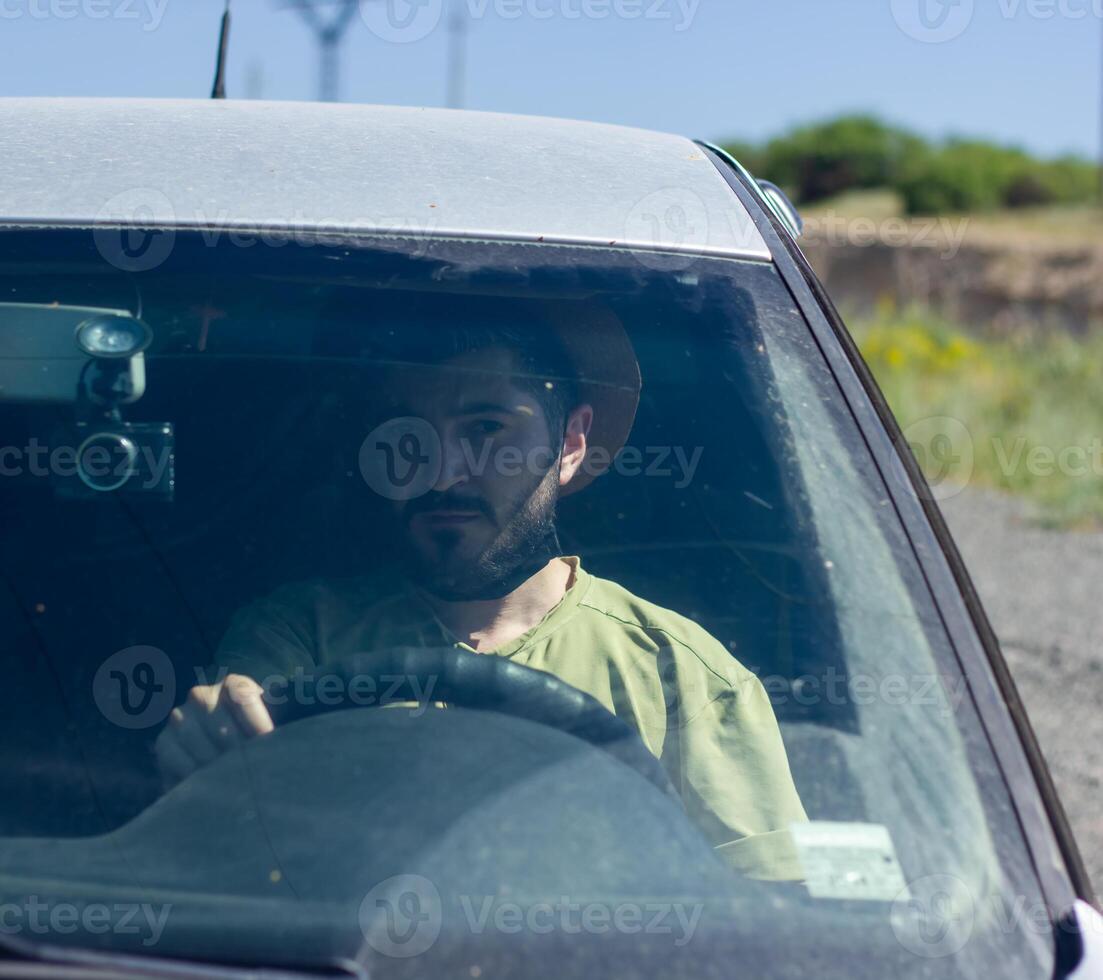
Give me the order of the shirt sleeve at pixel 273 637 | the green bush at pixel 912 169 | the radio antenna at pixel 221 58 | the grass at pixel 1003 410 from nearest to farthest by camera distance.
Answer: the shirt sleeve at pixel 273 637
the radio antenna at pixel 221 58
the grass at pixel 1003 410
the green bush at pixel 912 169

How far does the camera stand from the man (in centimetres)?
148

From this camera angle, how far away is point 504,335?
5.37 ft

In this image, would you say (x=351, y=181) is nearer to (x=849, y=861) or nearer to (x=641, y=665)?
(x=641, y=665)

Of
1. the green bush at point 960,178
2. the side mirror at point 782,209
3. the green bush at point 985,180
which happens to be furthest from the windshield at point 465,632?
the green bush at point 960,178

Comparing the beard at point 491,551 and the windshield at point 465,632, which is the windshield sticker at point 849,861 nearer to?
the windshield at point 465,632

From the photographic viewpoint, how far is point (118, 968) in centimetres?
103

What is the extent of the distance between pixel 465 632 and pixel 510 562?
0.11 m

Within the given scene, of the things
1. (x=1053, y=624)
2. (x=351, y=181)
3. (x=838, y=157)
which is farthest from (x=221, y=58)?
(x=838, y=157)

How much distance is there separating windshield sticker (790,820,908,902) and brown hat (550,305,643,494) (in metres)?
0.55

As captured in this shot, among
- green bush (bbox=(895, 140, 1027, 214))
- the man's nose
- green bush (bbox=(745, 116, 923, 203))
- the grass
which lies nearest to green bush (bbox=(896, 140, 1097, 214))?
green bush (bbox=(895, 140, 1027, 214))

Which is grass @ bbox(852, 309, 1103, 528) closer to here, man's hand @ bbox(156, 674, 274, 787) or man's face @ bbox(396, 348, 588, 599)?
man's face @ bbox(396, 348, 588, 599)

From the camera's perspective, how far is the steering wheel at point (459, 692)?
4.48 ft

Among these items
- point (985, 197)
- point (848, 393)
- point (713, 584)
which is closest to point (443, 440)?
point (713, 584)

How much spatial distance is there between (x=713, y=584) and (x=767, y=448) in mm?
196
